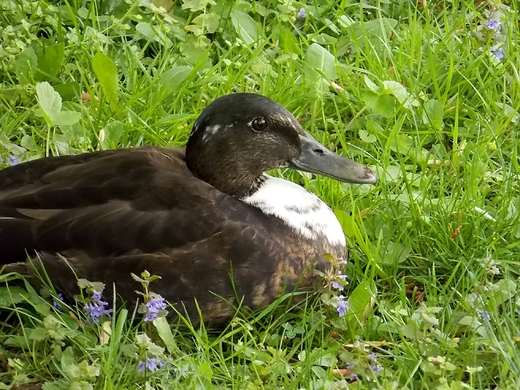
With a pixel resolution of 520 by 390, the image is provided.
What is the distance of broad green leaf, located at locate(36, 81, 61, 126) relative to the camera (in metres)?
3.84

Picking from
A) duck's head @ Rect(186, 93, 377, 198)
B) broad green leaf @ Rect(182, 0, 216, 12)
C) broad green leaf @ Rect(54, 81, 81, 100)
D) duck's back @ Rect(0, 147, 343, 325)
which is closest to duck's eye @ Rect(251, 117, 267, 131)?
duck's head @ Rect(186, 93, 377, 198)

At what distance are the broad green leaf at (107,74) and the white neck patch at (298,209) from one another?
101 cm

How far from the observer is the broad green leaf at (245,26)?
4.67 meters

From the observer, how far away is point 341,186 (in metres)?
3.90

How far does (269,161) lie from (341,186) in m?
0.55

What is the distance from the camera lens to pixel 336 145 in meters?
4.24

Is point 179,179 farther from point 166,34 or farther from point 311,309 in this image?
point 166,34

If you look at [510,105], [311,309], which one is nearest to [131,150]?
[311,309]

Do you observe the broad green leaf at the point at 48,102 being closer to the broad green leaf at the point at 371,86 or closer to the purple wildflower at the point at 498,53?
the broad green leaf at the point at 371,86

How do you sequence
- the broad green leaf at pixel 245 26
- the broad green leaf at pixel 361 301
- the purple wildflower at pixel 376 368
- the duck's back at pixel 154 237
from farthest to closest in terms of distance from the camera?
the broad green leaf at pixel 245 26
the broad green leaf at pixel 361 301
the duck's back at pixel 154 237
the purple wildflower at pixel 376 368

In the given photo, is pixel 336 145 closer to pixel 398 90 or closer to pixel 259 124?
pixel 398 90

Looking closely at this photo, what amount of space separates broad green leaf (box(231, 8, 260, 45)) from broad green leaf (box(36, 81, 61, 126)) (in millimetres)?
1136

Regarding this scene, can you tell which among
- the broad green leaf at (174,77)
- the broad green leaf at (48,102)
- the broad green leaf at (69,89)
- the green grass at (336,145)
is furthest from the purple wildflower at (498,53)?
the broad green leaf at (48,102)

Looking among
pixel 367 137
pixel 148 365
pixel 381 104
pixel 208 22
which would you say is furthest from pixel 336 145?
pixel 148 365
